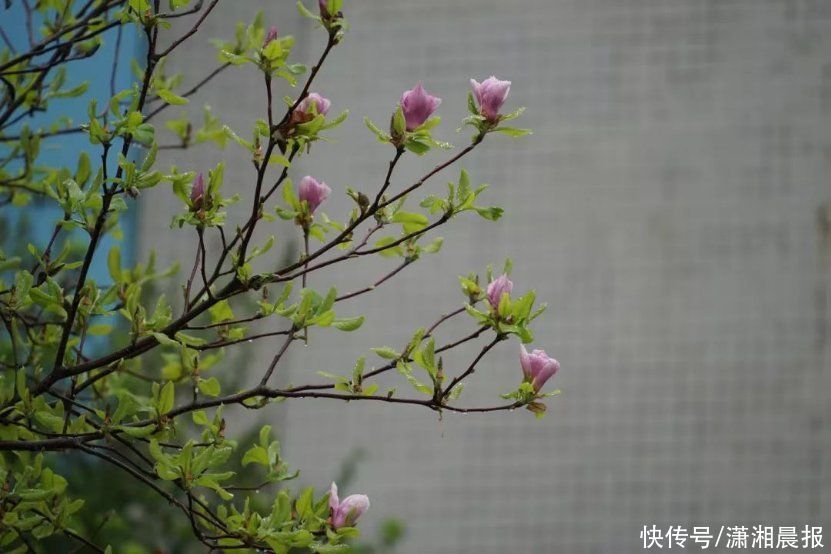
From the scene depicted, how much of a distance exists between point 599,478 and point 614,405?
192 millimetres

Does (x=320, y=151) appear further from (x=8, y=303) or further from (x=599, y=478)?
(x=8, y=303)

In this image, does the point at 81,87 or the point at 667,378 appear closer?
the point at 81,87

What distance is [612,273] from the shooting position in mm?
2775

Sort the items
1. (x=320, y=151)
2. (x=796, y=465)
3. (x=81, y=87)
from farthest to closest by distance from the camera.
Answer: (x=320, y=151), (x=796, y=465), (x=81, y=87)

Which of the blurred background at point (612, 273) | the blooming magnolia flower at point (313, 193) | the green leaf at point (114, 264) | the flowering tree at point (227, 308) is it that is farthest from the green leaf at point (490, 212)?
the blurred background at point (612, 273)

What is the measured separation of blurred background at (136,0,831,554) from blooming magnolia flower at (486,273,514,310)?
6.36ft

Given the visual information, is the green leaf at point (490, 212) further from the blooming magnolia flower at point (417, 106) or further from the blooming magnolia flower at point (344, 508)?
the blooming magnolia flower at point (344, 508)

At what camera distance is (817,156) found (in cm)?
276

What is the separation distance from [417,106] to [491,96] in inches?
2.3

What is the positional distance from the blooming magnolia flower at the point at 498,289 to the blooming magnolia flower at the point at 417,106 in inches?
5.0

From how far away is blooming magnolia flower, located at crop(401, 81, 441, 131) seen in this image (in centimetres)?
74

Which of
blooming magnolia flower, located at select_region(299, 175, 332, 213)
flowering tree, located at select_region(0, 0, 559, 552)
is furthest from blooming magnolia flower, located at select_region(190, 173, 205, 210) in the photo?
blooming magnolia flower, located at select_region(299, 175, 332, 213)

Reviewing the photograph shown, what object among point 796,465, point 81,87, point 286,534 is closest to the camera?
point 286,534

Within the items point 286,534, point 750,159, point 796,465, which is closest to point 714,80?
point 750,159
